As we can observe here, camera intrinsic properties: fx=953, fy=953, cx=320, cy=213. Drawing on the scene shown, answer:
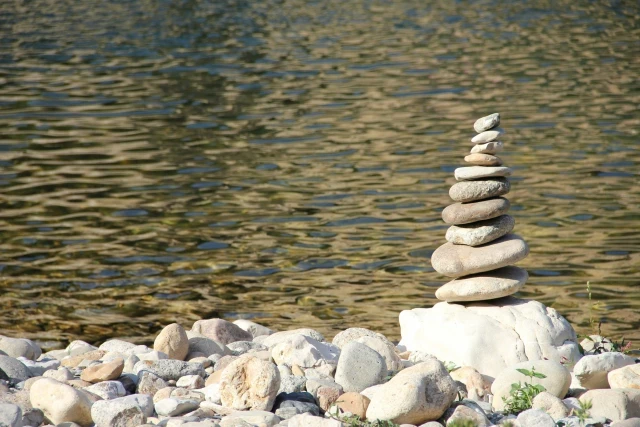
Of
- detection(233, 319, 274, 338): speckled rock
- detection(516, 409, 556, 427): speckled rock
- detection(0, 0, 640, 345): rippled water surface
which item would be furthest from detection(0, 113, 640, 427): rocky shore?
detection(0, 0, 640, 345): rippled water surface

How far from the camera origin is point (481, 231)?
5859 mm

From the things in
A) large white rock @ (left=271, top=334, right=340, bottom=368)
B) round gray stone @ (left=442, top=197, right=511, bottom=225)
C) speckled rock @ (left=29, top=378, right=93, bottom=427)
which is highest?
round gray stone @ (left=442, top=197, right=511, bottom=225)

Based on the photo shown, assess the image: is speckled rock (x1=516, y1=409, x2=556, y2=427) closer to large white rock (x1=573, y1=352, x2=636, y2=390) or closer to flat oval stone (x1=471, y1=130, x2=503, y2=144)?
large white rock (x1=573, y1=352, x2=636, y2=390)

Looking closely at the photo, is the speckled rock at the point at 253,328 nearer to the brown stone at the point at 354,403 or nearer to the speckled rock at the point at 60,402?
the brown stone at the point at 354,403

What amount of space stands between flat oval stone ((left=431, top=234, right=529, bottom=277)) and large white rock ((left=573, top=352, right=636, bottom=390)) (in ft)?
2.96

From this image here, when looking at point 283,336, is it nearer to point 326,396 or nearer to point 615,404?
point 326,396

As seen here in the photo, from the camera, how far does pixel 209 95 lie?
17.3 meters

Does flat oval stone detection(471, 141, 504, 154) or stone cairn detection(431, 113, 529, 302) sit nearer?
stone cairn detection(431, 113, 529, 302)

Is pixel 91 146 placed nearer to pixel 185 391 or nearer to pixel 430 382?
pixel 185 391

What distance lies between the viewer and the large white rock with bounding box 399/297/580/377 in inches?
218

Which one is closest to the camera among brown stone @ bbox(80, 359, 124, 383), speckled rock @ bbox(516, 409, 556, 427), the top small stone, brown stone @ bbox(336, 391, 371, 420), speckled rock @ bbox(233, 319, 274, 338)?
speckled rock @ bbox(516, 409, 556, 427)

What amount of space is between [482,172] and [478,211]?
25 centimetres

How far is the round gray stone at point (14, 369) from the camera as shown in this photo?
5195 mm

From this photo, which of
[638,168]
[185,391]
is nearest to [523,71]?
[638,168]
